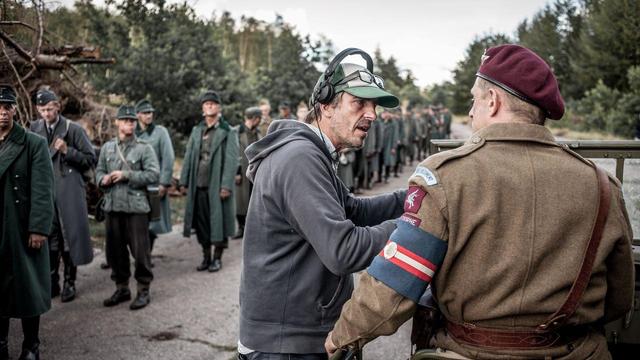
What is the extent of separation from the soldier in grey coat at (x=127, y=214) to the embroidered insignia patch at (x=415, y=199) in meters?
4.62

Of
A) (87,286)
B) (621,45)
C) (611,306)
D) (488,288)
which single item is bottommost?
(87,286)

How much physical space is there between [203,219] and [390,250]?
19.1 feet

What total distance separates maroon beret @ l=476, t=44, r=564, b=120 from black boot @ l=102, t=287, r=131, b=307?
5193 millimetres

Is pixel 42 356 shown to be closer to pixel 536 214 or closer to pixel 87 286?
pixel 87 286

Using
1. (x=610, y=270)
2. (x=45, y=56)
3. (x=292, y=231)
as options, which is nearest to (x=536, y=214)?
(x=610, y=270)

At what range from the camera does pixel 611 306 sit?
6.41 ft

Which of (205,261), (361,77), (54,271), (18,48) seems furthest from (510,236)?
(205,261)

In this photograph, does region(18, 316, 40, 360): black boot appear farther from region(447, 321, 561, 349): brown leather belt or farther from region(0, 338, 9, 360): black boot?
region(447, 321, 561, 349): brown leather belt

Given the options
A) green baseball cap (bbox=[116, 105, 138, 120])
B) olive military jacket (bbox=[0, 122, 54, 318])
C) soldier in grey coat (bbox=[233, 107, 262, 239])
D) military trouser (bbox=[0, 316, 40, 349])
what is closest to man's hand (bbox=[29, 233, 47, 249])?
olive military jacket (bbox=[0, 122, 54, 318])

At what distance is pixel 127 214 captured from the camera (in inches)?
230

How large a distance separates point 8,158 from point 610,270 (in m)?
4.49

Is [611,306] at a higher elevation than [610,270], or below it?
below

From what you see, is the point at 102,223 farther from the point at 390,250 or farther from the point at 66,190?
the point at 390,250

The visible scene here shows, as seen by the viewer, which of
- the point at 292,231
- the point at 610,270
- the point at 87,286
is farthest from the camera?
the point at 87,286
